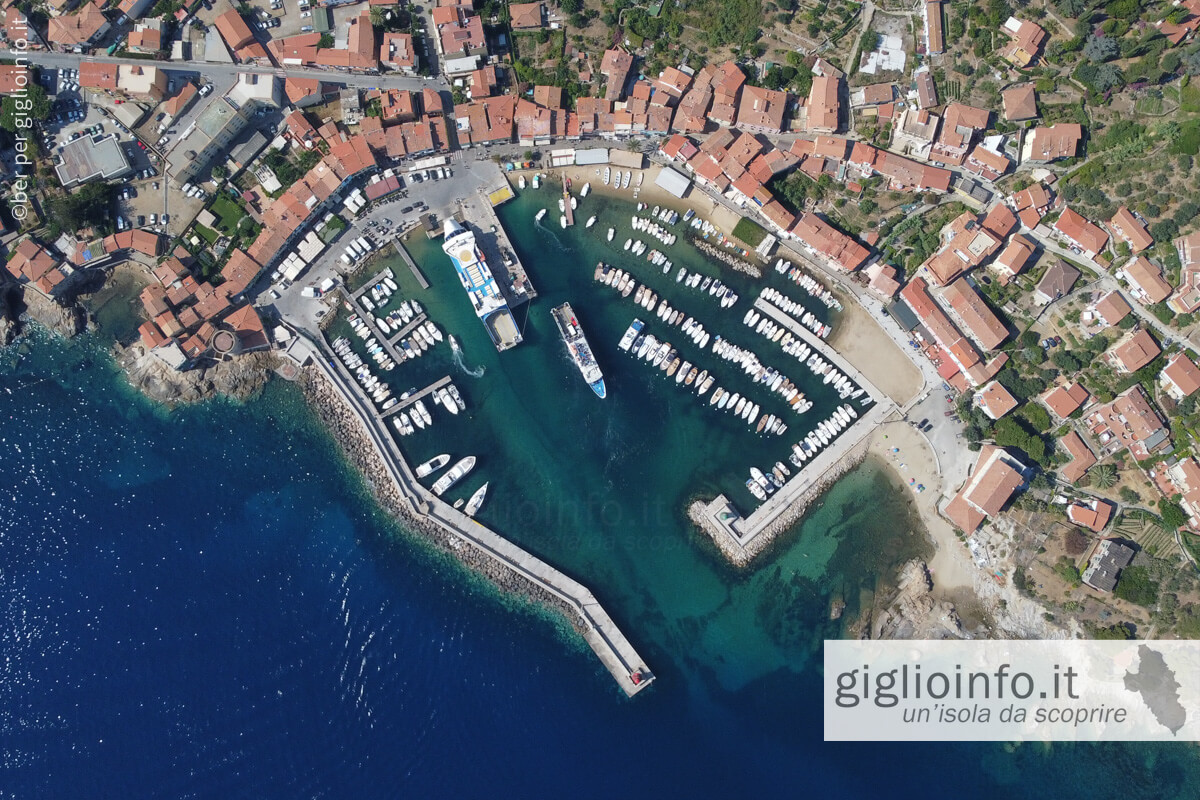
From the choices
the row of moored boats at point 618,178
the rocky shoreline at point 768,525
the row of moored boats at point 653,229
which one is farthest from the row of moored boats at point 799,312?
the row of moored boats at point 618,178

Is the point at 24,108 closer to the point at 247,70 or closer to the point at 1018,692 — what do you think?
the point at 247,70

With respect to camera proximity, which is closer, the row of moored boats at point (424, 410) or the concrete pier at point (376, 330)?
the row of moored boats at point (424, 410)

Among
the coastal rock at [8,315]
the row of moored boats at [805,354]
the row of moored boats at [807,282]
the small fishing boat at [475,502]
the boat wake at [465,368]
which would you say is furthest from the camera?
the row of moored boats at [807,282]

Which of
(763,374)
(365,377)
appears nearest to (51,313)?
(365,377)

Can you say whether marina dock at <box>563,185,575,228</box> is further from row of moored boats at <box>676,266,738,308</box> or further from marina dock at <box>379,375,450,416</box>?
marina dock at <box>379,375,450,416</box>

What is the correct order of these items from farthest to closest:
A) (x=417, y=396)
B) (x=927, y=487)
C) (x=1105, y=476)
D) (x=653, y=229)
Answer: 1. (x=653, y=229)
2. (x=927, y=487)
3. (x=417, y=396)
4. (x=1105, y=476)

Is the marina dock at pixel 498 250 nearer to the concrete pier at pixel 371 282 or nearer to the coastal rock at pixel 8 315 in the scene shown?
the concrete pier at pixel 371 282
